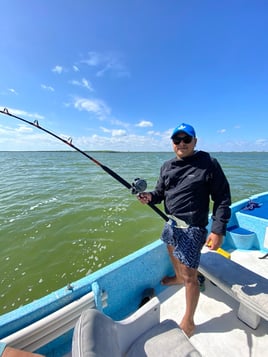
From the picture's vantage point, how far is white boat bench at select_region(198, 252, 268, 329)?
1705 millimetres

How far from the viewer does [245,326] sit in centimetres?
197

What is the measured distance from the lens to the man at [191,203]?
171 cm

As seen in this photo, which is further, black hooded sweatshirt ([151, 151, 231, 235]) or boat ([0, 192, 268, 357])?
black hooded sweatshirt ([151, 151, 231, 235])

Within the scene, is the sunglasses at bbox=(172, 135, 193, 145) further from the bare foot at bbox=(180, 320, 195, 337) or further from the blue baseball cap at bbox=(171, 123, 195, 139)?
the bare foot at bbox=(180, 320, 195, 337)

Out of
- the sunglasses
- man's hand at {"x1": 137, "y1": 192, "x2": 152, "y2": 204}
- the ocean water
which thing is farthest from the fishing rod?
the ocean water

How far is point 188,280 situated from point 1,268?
392cm

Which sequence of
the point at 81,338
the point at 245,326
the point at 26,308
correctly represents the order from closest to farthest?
the point at 81,338 < the point at 26,308 < the point at 245,326

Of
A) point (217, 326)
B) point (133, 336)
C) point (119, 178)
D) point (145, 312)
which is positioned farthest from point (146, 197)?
point (217, 326)

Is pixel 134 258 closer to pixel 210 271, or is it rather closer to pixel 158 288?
pixel 158 288

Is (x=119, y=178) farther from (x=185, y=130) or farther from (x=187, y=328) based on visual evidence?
(x=187, y=328)

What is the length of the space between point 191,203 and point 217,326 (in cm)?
134

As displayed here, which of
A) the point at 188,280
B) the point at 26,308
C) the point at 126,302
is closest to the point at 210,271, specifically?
the point at 188,280

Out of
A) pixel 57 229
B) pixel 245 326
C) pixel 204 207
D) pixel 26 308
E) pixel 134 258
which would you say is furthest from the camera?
pixel 57 229

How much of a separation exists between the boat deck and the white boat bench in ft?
0.34
